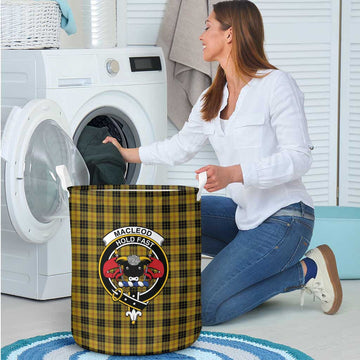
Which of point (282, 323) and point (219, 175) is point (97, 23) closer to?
point (219, 175)

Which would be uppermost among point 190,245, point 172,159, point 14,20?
point 14,20

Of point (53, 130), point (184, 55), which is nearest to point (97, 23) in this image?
point (184, 55)

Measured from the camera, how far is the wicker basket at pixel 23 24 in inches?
98.8

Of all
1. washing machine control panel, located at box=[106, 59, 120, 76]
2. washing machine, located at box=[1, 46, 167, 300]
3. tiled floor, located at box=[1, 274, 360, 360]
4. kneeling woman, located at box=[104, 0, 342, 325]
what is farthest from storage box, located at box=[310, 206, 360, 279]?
washing machine control panel, located at box=[106, 59, 120, 76]

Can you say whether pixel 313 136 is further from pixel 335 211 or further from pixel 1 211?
pixel 1 211

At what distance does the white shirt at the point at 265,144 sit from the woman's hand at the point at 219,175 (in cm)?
2

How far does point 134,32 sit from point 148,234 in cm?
153

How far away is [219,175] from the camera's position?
2010 millimetres

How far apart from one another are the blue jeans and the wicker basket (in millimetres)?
919

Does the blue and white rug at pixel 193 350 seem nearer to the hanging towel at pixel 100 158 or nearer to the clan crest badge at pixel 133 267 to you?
the clan crest badge at pixel 133 267

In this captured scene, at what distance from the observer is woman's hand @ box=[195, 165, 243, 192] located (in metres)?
1.98

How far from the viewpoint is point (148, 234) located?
184 centimetres

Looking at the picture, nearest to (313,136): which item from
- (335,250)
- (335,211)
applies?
(335,211)

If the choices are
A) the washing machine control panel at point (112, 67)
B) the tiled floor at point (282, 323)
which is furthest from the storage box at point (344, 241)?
the washing machine control panel at point (112, 67)
